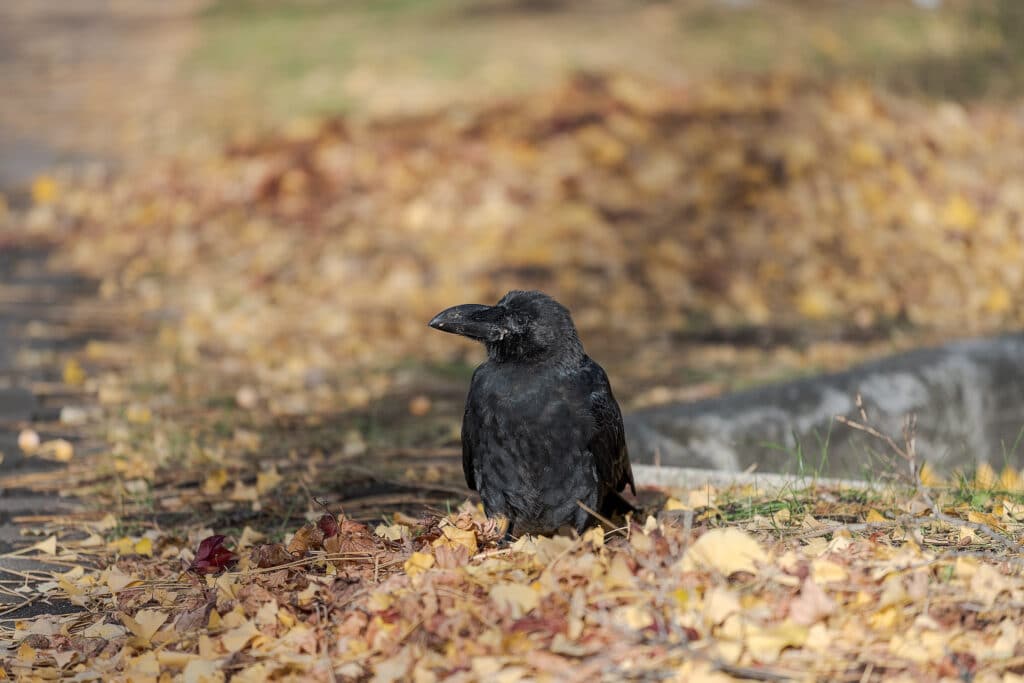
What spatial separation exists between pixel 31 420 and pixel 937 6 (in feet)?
41.8

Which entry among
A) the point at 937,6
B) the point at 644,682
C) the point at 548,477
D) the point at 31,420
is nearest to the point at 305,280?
the point at 31,420

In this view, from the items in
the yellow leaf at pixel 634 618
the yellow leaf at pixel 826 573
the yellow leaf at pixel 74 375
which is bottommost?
the yellow leaf at pixel 634 618

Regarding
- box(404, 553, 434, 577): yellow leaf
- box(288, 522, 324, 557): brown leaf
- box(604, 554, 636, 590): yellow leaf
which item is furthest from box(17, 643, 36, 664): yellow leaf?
box(604, 554, 636, 590): yellow leaf

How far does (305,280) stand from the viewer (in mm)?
9141

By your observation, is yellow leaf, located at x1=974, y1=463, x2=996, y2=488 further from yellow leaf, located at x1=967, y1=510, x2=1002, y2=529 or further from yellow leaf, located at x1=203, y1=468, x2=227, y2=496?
yellow leaf, located at x1=203, y1=468, x2=227, y2=496

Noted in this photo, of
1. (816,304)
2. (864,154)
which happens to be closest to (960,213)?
(864,154)

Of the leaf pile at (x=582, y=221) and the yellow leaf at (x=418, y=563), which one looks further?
the leaf pile at (x=582, y=221)

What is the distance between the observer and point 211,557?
12.7ft

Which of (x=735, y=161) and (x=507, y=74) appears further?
(x=507, y=74)

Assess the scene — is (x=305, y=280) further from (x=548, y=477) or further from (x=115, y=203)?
(x=548, y=477)

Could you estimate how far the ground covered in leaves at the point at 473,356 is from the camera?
3033mm

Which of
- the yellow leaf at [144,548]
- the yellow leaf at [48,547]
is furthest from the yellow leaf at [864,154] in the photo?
the yellow leaf at [48,547]

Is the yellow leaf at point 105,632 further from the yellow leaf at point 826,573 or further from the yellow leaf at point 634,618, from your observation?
the yellow leaf at point 826,573

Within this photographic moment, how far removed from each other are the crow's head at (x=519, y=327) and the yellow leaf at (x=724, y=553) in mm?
892
